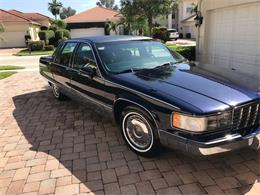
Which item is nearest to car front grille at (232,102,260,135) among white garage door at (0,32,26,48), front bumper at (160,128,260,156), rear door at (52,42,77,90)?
front bumper at (160,128,260,156)

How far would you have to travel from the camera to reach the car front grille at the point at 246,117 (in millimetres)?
3078

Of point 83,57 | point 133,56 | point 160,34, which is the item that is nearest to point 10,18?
point 160,34

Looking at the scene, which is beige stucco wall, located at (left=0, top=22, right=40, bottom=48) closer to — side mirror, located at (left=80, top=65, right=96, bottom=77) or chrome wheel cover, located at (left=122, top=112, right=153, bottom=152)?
side mirror, located at (left=80, top=65, right=96, bottom=77)

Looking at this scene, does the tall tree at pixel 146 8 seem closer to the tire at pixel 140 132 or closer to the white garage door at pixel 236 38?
the white garage door at pixel 236 38

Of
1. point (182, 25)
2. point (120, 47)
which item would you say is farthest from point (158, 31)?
point (120, 47)

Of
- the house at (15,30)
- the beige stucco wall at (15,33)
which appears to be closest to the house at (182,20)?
the house at (15,30)

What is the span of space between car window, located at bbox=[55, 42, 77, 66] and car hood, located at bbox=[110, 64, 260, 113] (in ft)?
5.91

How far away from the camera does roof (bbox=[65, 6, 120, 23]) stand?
4394 centimetres

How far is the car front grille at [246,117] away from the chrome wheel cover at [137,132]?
1064 mm

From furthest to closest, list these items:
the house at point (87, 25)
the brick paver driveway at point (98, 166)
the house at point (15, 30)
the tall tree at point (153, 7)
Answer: the house at point (87, 25) → the house at point (15, 30) → the tall tree at point (153, 7) → the brick paver driveway at point (98, 166)

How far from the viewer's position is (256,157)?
3.72 metres

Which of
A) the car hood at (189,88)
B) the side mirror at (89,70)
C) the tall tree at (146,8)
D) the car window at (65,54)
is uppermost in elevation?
the tall tree at (146,8)

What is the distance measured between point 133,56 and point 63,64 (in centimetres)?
182

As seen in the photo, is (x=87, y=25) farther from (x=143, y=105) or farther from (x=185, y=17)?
(x=143, y=105)
